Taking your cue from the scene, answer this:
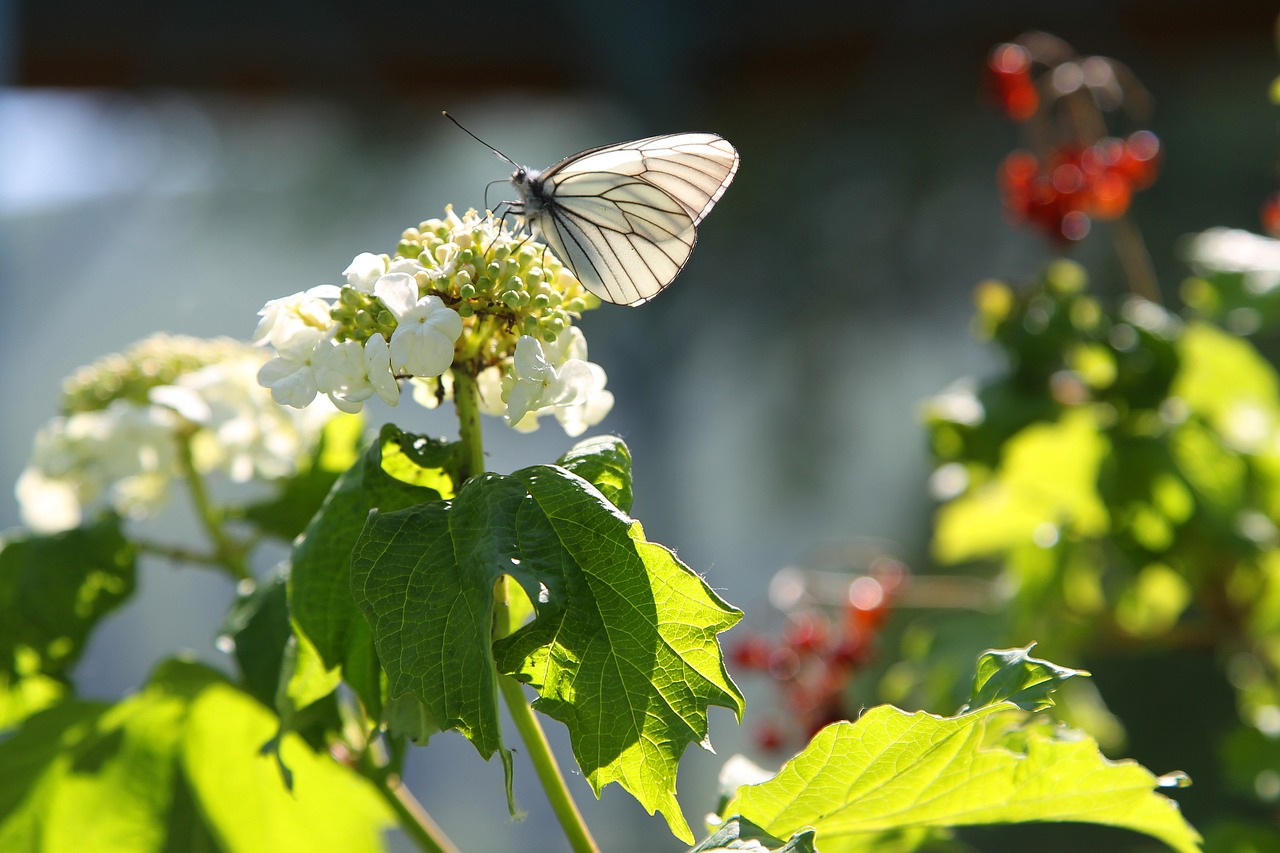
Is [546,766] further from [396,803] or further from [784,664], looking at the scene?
[784,664]

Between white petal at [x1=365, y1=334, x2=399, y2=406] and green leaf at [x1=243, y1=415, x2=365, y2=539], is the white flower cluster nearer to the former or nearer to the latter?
green leaf at [x1=243, y1=415, x2=365, y2=539]

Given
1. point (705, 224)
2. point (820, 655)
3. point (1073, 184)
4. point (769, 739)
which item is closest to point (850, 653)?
point (820, 655)

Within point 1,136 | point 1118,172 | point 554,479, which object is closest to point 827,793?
point 554,479

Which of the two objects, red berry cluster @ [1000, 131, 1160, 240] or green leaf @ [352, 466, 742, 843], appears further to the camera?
red berry cluster @ [1000, 131, 1160, 240]

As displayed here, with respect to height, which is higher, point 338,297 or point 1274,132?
point 338,297

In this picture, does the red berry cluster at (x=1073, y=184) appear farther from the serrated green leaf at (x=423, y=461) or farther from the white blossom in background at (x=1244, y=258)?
the serrated green leaf at (x=423, y=461)

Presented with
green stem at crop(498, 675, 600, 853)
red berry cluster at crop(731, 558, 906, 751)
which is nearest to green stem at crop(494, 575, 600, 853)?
green stem at crop(498, 675, 600, 853)

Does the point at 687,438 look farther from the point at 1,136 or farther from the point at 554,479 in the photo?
the point at 554,479
